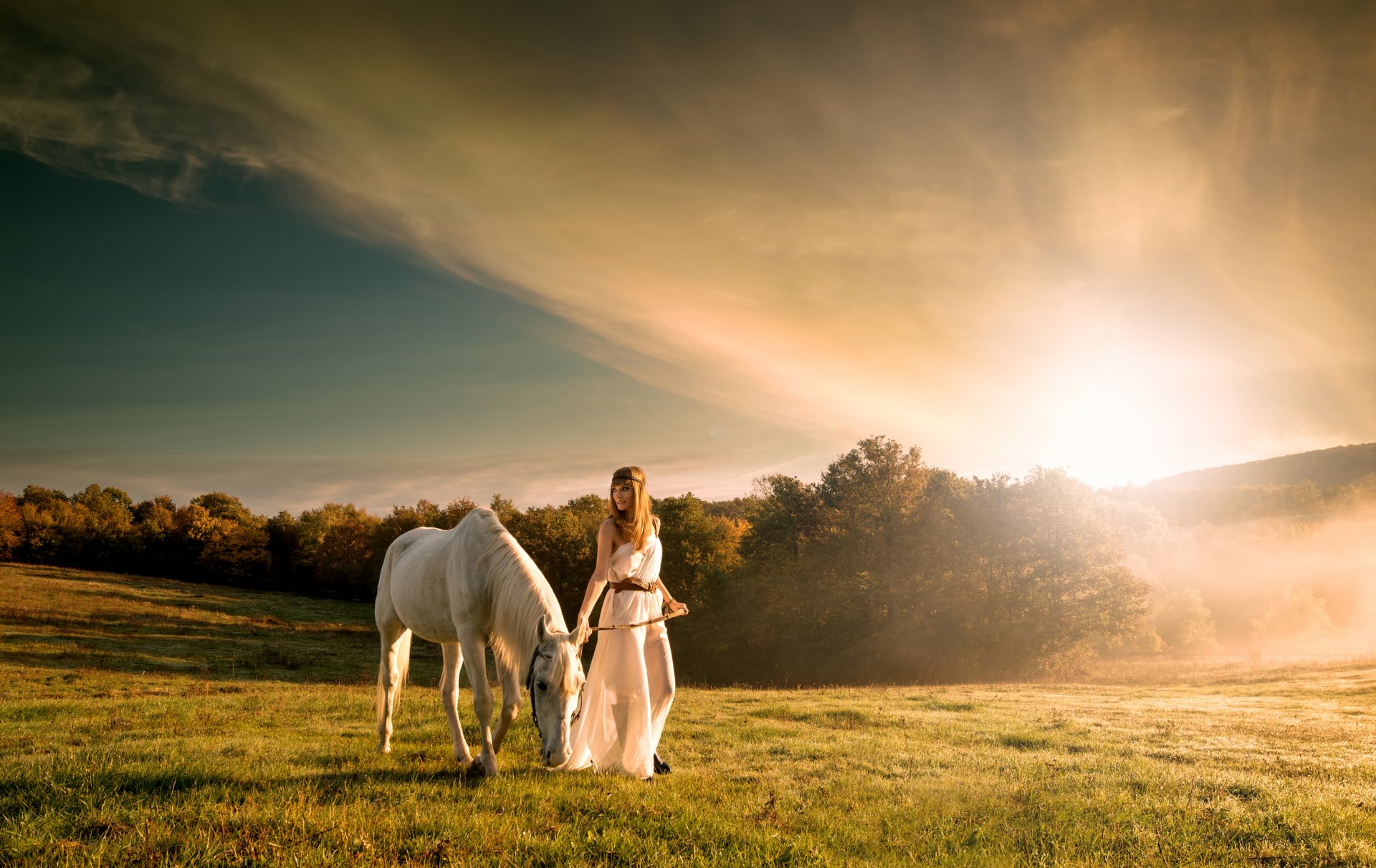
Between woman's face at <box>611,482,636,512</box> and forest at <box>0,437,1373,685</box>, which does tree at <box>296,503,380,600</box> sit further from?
woman's face at <box>611,482,636,512</box>

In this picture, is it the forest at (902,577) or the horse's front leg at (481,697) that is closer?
the horse's front leg at (481,697)

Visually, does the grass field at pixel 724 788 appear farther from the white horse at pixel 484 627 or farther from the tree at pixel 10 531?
the tree at pixel 10 531

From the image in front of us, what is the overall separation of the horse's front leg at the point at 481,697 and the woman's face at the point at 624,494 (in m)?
2.10

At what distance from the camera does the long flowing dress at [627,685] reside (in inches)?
276

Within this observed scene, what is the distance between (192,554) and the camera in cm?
7638

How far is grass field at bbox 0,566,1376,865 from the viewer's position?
4.67 metres

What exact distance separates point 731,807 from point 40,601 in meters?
54.2

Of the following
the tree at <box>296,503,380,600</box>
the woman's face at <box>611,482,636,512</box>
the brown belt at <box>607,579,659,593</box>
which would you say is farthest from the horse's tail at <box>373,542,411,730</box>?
the tree at <box>296,503,380,600</box>

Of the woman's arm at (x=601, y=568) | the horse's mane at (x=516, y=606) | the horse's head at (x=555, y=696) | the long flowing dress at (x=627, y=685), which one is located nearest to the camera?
the horse's head at (x=555, y=696)

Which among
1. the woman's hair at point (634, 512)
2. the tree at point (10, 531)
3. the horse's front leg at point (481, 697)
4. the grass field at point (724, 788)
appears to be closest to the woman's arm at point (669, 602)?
the woman's hair at point (634, 512)

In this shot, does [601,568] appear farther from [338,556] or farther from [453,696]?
[338,556]

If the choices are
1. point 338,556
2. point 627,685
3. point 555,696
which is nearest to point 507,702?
point 555,696

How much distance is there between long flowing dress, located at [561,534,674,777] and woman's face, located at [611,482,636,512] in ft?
1.49

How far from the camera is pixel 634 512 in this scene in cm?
729
